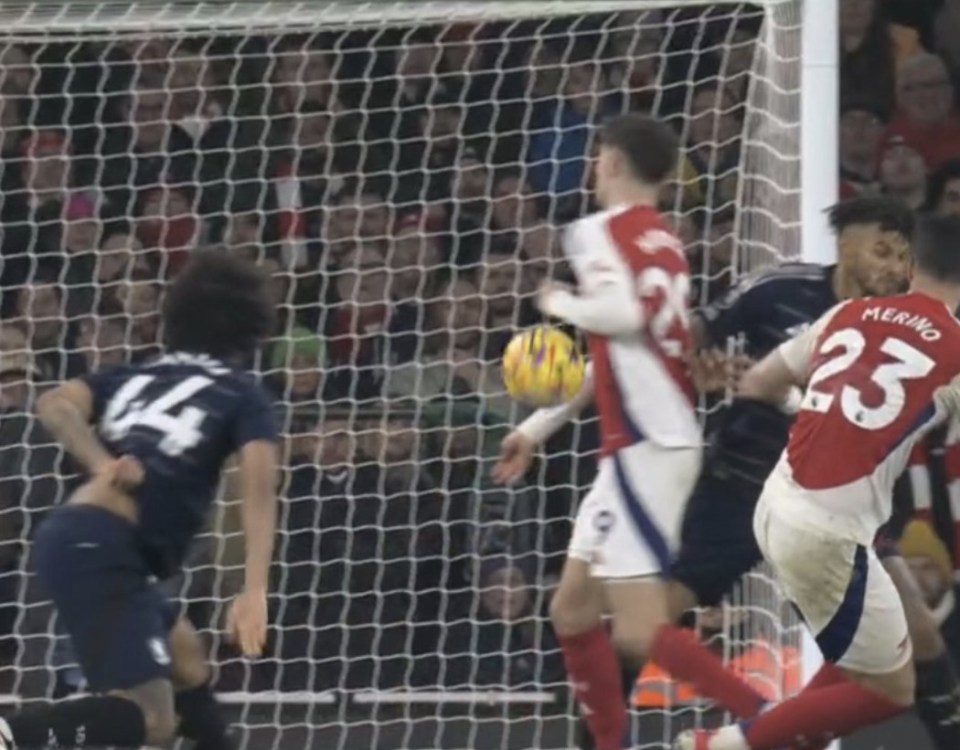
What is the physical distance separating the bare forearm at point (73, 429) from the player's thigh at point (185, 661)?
1.67 ft

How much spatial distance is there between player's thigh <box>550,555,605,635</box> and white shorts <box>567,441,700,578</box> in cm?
11

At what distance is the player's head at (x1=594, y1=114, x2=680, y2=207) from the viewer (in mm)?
6523

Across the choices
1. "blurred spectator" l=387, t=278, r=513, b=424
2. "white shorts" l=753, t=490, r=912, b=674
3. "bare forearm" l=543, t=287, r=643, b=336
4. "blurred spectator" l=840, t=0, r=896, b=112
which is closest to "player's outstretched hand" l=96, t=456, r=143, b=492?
"bare forearm" l=543, t=287, r=643, b=336

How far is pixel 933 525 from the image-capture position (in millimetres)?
7195

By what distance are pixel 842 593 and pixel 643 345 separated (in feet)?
2.79

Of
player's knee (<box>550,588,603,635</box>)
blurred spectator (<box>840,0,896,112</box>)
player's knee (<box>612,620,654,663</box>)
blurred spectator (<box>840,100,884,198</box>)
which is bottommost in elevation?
player's knee (<box>612,620,654,663</box>)

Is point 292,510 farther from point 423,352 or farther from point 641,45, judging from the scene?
point 641,45

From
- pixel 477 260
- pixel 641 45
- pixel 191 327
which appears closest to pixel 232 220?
pixel 477 260

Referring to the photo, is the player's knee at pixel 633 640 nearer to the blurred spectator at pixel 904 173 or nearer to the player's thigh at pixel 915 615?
the player's thigh at pixel 915 615

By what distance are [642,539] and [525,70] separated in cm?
270

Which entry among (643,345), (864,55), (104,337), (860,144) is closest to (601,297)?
(643,345)

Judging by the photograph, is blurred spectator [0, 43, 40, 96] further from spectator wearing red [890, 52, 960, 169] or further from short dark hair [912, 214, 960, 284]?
short dark hair [912, 214, 960, 284]

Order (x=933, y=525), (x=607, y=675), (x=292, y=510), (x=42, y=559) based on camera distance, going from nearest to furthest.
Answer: (x=42, y=559) → (x=607, y=675) → (x=933, y=525) → (x=292, y=510)

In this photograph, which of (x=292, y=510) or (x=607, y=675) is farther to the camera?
(x=292, y=510)
